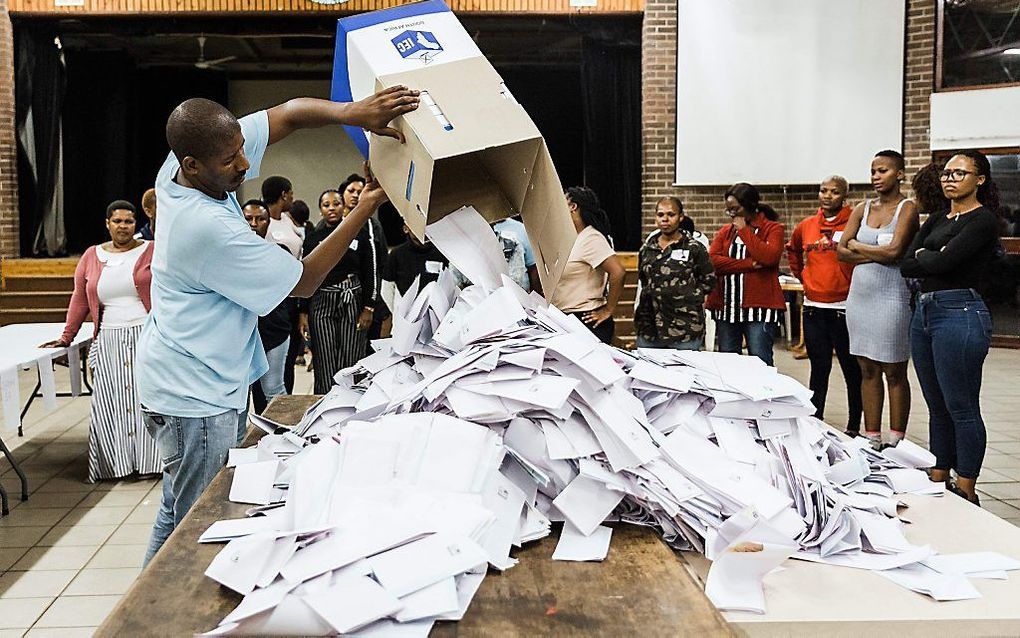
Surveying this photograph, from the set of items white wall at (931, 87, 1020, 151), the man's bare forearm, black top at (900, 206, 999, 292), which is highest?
white wall at (931, 87, 1020, 151)

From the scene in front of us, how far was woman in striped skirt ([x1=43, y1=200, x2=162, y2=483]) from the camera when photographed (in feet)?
14.3

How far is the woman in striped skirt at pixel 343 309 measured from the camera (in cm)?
490

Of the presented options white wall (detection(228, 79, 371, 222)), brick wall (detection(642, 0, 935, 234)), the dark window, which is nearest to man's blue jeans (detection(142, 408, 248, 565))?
brick wall (detection(642, 0, 935, 234))

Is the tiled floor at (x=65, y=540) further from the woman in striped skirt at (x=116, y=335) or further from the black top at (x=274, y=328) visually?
the black top at (x=274, y=328)

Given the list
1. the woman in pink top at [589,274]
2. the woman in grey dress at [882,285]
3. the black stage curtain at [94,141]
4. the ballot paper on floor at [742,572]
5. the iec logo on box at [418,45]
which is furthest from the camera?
the black stage curtain at [94,141]

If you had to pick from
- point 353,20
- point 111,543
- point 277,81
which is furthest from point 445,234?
point 277,81

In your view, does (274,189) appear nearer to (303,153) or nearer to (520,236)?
(520,236)

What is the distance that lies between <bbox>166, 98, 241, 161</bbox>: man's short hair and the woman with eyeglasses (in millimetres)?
2814

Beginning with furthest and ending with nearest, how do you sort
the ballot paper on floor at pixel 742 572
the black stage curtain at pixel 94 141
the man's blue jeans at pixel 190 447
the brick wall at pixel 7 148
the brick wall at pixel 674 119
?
1. the black stage curtain at pixel 94 141
2. the brick wall at pixel 7 148
3. the brick wall at pixel 674 119
4. the man's blue jeans at pixel 190 447
5. the ballot paper on floor at pixel 742 572

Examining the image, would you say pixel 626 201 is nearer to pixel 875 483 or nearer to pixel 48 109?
pixel 48 109

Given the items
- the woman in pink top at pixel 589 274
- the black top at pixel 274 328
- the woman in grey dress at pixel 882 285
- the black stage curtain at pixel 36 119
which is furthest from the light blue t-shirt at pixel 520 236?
the black stage curtain at pixel 36 119

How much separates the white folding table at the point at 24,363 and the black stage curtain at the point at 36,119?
5.22 metres

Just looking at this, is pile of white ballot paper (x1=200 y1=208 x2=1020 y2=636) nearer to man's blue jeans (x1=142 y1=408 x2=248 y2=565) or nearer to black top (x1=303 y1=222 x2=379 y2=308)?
man's blue jeans (x1=142 y1=408 x2=248 y2=565)

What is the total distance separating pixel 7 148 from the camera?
9.24 m
